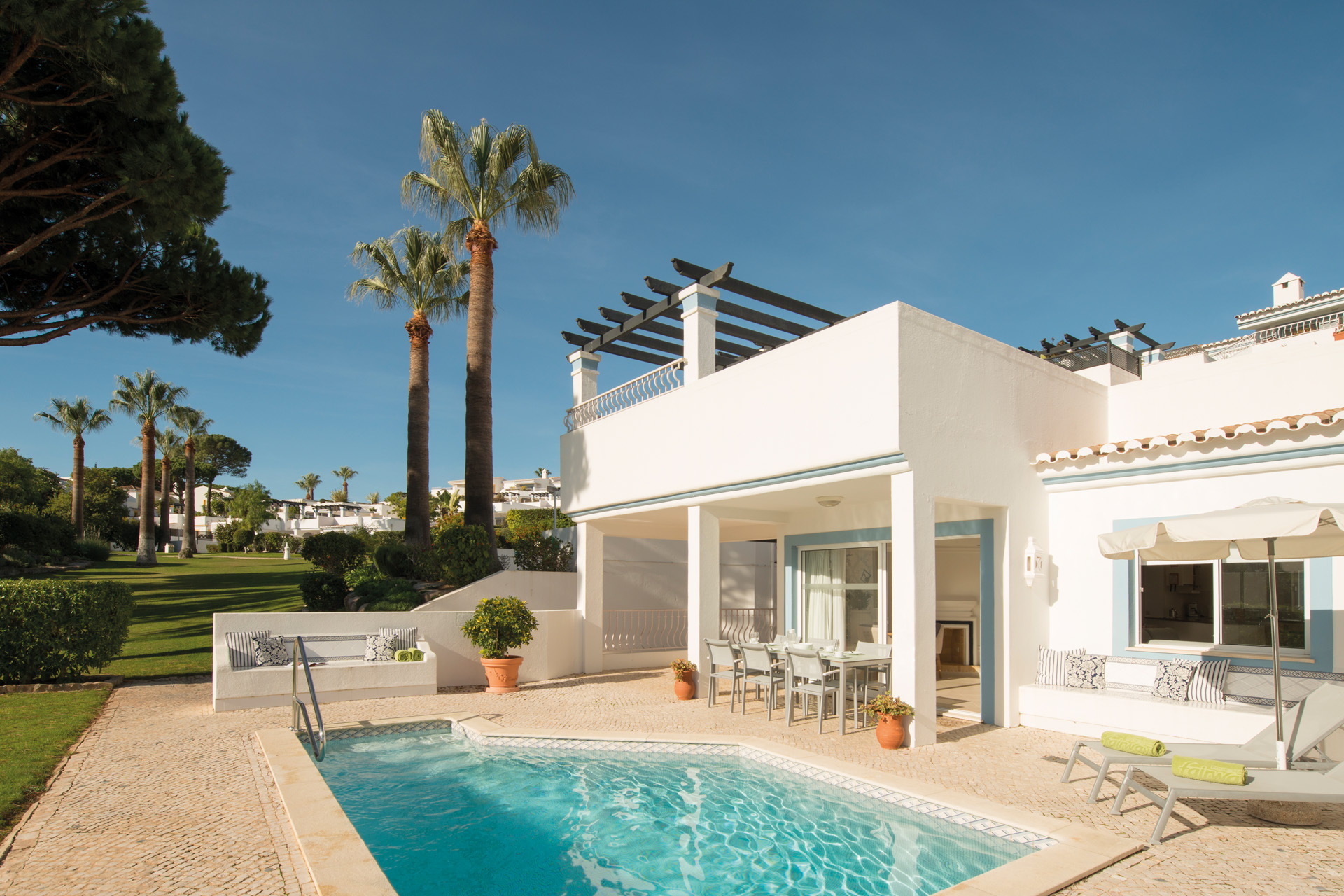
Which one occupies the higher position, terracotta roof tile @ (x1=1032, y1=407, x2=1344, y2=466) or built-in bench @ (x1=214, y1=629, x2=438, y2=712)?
terracotta roof tile @ (x1=1032, y1=407, x2=1344, y2=466)

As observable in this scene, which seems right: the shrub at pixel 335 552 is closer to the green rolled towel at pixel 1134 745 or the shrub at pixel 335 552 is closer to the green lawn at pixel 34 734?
Answer: the green lawn at pixel 34 734

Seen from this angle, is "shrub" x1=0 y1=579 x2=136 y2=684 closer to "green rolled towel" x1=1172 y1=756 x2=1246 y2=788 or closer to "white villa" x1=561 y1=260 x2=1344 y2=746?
"white villa" x1=561 y1=260 x2=1344 y2=746

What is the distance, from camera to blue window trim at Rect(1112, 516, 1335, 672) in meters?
7.67

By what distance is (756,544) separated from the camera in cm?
Answer: 1922

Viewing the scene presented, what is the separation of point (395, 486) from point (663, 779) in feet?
276

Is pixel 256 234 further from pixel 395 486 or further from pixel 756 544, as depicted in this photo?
pixel 395 486

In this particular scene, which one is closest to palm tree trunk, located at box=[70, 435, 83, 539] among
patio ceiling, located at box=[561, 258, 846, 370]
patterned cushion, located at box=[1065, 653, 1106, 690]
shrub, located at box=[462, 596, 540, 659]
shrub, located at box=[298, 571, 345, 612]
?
shrub, located at box=[298, 571, 345, 612]

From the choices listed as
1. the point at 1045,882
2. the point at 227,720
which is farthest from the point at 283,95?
the point at 1045,882

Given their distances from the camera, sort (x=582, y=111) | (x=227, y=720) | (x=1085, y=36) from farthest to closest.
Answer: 1. (x=582, y=111)
2. (x=1085, y=36)
3. (x=227, y=720)

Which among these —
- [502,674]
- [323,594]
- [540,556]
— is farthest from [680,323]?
[323,594]

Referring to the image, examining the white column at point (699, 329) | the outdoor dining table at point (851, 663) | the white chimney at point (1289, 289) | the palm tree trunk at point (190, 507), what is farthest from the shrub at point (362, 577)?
the white chimney at point (1289, 289)

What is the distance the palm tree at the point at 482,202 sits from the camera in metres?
15.9

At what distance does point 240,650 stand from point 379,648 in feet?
6.23

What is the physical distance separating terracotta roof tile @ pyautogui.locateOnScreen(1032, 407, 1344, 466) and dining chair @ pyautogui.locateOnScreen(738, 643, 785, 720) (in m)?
4.32
